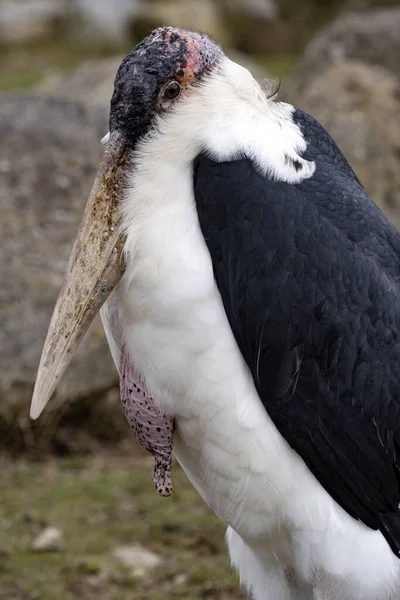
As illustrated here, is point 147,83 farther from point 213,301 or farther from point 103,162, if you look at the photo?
point 213,301

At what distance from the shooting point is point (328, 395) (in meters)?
2.79

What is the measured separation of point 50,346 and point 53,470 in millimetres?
2513

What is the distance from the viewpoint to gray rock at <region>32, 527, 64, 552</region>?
4434mm

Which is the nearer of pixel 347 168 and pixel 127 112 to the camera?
pixel 127 112

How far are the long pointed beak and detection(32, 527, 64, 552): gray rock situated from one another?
70.8 inches

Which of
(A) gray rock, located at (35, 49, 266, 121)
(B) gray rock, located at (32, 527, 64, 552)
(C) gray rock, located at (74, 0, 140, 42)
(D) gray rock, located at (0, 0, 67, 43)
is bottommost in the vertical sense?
(D) gray rock, located at (0, 0, 67, 43)

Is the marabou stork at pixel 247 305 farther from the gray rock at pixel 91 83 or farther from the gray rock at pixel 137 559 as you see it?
the gray rock at pixel 91 83

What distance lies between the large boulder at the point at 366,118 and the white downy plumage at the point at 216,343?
3210 millimetres

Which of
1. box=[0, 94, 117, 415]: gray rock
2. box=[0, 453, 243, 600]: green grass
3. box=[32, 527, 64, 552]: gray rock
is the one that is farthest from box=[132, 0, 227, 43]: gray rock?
box=[32, 527, 64, 552]: gray rock

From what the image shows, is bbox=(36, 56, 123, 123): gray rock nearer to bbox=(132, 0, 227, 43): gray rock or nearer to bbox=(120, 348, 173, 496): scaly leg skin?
bbox=(120, 348, 173, 496): scaly leg skin

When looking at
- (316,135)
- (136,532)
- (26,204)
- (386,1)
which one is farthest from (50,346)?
(386,1)

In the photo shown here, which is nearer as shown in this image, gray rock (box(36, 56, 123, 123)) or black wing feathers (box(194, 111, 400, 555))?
black wing feathers (box(194, 111, 400, 555))

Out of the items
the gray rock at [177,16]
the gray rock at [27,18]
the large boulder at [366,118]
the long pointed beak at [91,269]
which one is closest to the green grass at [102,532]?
the long pointed beak at [91,269]

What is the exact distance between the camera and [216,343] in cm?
271
